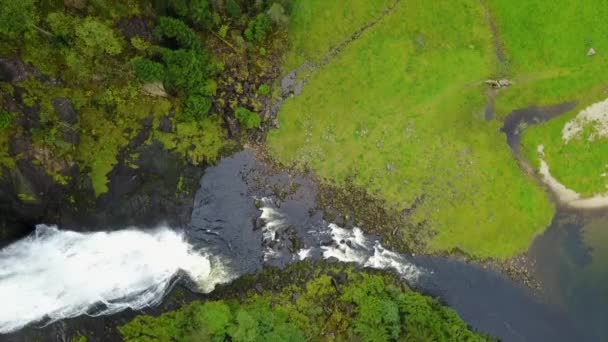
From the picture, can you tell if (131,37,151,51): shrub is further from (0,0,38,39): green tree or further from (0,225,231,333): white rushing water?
(0,225,231,333): white rushing water

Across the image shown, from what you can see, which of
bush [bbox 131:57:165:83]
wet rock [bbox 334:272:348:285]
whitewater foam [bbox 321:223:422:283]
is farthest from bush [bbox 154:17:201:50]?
wet rock [bbox 334:272:348:285]

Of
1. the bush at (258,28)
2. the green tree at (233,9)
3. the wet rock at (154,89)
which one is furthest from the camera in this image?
the bush at (258,28)

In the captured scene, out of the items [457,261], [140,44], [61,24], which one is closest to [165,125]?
[140,44]

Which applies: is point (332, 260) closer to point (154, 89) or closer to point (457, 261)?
point (457, 261)

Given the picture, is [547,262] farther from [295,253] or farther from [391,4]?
[391,4]

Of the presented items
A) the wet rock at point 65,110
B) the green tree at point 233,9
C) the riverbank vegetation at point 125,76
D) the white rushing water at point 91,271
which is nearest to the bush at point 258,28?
the riverbank vegetation at point 125,76

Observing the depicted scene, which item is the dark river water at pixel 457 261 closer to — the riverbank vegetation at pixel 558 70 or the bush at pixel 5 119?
the riverbank vegetation at pixel 558 70

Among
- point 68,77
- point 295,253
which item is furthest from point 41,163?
point 295,253
